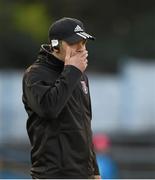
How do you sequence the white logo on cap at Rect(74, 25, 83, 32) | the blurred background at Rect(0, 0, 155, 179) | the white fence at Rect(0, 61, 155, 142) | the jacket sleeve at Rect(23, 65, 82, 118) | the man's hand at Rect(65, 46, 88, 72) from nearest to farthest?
the jacket sleeve at Rect(23, 65, 82, 118) < the man's hand at Rect(65, 46, 88, 72) < the white logo on cap at Rect(74, 25, 83, 32) < the blurred background at Rect(0, 0, 155, 179) < the white fence at Rect(0, 61, 155, 142)

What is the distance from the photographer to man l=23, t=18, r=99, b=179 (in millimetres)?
5500

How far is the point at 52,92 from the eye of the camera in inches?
215

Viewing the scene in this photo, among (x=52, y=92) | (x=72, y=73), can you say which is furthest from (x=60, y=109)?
(x=72, y=73)

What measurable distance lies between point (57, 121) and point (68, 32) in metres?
0.57

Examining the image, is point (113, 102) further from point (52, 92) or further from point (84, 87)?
point (52, 92)

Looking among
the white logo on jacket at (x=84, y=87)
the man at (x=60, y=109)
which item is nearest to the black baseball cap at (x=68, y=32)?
the man at (x=60, y=109)

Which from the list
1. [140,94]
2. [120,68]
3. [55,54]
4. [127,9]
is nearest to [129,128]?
[140,94]

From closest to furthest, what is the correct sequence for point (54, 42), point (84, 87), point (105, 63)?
point (54, 42), point (84, 87), point (105, 63)

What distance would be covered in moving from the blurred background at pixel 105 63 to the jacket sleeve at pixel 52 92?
11.6 meters

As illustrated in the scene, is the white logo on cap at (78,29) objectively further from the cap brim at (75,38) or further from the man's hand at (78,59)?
the man's hand at (78,59)

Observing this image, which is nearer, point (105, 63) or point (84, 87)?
point (84, 87)

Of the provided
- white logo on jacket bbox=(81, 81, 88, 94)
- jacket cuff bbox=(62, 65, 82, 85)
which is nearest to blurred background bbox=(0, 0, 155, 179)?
white logo on jacket bbox=(81, 81, 88, 94)

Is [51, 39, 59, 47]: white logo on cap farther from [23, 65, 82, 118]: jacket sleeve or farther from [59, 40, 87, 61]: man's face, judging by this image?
[23, 65, 82, 118]: jacket sleeve

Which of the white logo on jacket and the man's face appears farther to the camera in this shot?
the white logo on jacket
